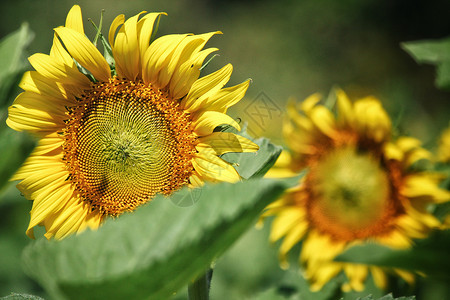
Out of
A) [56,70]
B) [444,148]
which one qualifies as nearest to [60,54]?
[56,70]

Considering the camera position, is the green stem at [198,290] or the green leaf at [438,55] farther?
the green leaf at [438,55]

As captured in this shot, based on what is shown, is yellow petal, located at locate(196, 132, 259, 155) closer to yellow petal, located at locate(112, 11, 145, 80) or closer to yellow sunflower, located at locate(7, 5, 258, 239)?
yellow sunflower, located at locate(7, 5, 258, 239)

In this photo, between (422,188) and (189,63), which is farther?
(422,188)

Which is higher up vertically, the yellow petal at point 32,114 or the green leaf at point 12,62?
the green leaf at point 12,62

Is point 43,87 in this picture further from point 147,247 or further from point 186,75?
point 147,247

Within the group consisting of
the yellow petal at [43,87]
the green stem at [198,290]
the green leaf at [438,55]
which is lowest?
the green stem at [198,290]

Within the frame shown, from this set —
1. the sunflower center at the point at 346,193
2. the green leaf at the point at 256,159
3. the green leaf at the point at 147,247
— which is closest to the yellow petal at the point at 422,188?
the sunflower center at the point at 346,193

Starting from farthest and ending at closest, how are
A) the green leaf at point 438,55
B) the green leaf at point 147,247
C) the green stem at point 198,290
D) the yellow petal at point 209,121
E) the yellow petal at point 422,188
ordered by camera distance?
the yellow petal at point 422,188, the green leaf at point 438,55, the yellow petal at point 209,121, the green stem at point 198,290, the green leaf at point 147,247

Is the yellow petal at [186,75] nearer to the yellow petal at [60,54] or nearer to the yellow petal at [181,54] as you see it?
the yellow petal at [181,54]
